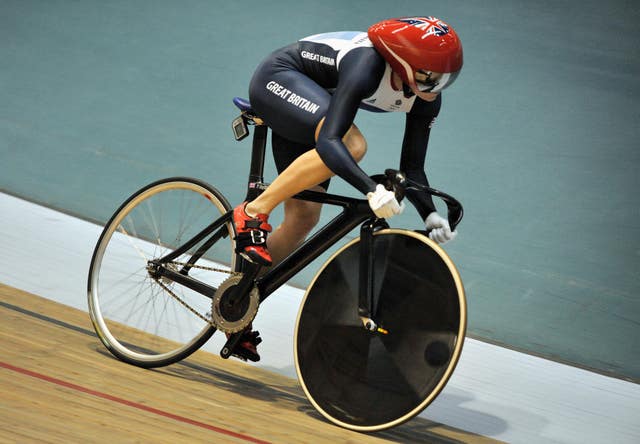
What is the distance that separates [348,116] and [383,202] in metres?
0.32

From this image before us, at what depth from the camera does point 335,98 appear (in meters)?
2.39

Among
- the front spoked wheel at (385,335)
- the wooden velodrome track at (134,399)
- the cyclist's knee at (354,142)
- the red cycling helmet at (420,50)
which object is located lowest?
the wooden velodrome track at (134,399)

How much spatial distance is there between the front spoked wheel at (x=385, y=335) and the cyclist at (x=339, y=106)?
20cm

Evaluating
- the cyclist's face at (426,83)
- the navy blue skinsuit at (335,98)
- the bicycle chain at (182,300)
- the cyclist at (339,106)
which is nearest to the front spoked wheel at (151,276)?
the bicycle chain at (182,300)

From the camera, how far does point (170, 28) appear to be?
600 cm

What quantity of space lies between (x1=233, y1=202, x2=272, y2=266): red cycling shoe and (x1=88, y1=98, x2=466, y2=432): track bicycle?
0.07 m

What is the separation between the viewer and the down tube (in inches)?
99.9

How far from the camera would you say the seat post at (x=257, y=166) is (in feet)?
9.12

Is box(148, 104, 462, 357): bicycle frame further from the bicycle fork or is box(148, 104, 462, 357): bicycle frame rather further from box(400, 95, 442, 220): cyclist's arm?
box(400, 95, 442, 220): cyclist's arm

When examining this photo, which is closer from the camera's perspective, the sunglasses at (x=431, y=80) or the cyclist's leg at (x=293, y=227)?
the sunglasses at (x=431, y=80)

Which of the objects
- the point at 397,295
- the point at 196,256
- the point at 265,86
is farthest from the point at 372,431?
the point at 265,86

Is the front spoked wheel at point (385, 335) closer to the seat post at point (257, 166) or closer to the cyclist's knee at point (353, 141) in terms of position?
the cyclist's knee at point (353, 141)

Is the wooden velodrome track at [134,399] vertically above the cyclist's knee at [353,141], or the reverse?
the cyclist's knee at [353,141]

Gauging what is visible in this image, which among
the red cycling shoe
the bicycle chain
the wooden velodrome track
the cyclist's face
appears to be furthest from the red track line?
the cyclist's face
